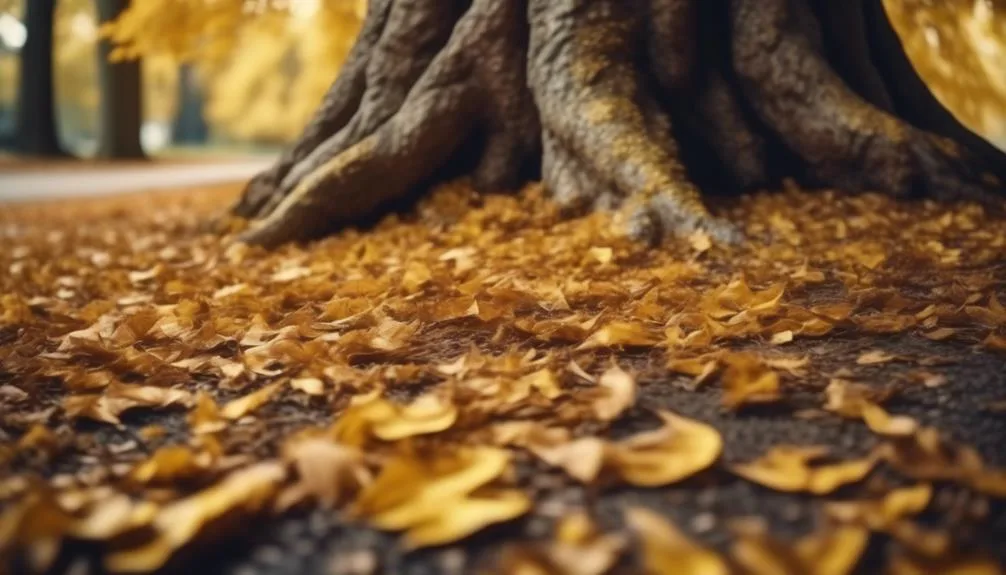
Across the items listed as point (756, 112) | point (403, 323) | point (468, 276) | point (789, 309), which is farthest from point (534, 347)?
point (756, 112)

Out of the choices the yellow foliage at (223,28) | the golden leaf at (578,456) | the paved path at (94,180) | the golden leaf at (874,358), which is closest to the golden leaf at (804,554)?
the golden leaf at (578,456)

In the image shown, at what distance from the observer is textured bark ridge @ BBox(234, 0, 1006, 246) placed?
354 centimetres

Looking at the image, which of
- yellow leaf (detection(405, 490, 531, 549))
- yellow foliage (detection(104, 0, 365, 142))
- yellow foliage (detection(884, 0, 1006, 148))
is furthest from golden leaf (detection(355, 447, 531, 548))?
yellow foliage (detection(884, 0, 1006, 148))

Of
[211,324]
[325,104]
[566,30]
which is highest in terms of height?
[566,30]

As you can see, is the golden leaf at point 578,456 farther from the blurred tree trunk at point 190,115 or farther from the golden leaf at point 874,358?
the blurred tree trunk at point 190,115

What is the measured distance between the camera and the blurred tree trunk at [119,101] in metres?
14.1

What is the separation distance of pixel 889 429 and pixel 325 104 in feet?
12.9

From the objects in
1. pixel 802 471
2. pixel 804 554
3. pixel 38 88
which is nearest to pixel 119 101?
pixel 38 88

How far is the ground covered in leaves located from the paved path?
7.89 meters

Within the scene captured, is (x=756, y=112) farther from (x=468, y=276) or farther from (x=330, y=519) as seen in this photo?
(x=330, y=519)

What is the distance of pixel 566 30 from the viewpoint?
3.57m

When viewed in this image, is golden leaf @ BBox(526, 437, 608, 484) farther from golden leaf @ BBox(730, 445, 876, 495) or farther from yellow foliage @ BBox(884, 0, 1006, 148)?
yellow foliage @ BBox(884, 0, 1006, 148)

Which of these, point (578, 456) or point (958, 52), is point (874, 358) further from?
point (958, 52)

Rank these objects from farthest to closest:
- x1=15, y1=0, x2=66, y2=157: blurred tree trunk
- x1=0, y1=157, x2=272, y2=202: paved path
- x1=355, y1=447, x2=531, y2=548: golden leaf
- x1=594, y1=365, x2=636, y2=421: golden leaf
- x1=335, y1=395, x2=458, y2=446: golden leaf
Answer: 1. x1=15, y1=0, x2=66, y2=157: blurred tree trunk
2. x1=0, y1=157, x2=272, y2=202: paved path
3. x1=594, y1=365, x2=636, y2=421: golden leaf
4. x1=335, y1=395, x2=458, y2=446: golden leaf
5. x1=355, y1=447, x2=531, y2=548: golden leaf
